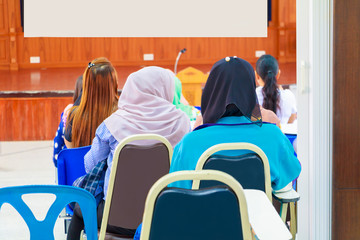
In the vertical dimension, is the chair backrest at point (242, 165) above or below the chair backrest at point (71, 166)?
above

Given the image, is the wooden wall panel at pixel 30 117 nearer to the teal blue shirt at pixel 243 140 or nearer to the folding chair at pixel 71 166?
the folding chair at pixel 71 166

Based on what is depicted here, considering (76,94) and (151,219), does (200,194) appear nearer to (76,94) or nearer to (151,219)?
(151,219)

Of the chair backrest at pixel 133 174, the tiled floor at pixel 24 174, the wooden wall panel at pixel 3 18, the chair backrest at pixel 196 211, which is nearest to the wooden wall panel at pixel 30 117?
the tiled floor at pixel 24 174

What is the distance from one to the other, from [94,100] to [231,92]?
111cm

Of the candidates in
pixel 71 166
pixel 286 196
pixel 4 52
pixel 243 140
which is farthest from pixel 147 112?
pixel 4 52

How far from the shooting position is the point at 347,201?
2.27 m

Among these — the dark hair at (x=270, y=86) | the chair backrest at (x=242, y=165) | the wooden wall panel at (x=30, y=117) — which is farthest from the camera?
the wooden wall panel at (x=30, y=117)

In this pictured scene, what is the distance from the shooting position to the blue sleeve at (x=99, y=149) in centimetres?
238

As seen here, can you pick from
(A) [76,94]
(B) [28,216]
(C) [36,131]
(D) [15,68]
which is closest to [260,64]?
(A) [76,94]

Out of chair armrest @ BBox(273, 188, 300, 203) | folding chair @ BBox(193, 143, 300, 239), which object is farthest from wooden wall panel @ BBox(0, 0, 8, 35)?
folding chair @ BBox(193, 143, 300, 239)

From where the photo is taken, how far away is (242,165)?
5.78 feet

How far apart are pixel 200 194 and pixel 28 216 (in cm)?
53

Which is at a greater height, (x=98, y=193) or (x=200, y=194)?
(x=200, y=194)

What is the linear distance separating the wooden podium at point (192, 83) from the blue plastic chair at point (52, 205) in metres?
4.15
